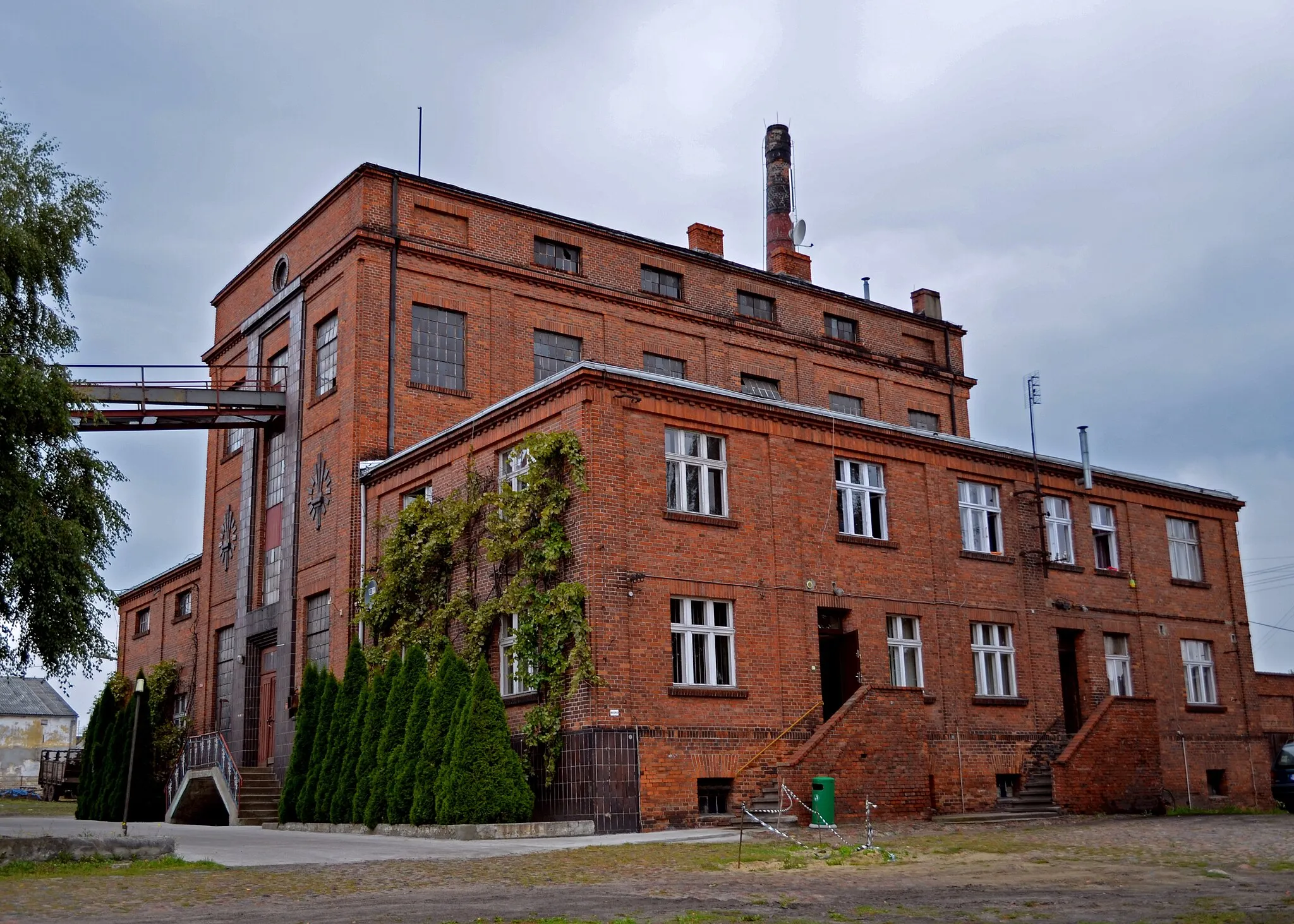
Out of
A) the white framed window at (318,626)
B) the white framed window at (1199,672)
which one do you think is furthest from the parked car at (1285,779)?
the white framed window at (318,626)

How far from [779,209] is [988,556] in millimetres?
20935

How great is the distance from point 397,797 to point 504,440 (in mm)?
6397

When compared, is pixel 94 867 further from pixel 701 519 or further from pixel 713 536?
pixel 713 536

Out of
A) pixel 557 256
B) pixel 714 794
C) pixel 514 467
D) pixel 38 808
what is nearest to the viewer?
pixel 714 794

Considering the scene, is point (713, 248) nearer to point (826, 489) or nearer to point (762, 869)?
point (826, 489)

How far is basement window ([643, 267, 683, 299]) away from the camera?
112 ft

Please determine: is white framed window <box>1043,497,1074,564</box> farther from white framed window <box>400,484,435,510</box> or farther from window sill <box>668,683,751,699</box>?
white framed window <box>400,484,435,510</box>

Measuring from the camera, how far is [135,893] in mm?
12008

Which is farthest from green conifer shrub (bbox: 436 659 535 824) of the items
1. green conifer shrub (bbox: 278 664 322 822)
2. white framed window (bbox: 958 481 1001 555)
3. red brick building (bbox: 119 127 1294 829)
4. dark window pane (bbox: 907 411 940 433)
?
dark window pane (bbox: 907 411 940 433)

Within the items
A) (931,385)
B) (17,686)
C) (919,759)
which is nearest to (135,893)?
(919,759)

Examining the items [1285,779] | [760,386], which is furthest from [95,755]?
[1285,779]

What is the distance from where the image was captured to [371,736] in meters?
23.5

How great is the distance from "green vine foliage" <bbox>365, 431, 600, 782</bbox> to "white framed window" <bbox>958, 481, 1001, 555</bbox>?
9.41 m

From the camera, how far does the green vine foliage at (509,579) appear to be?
21297 millimetres
